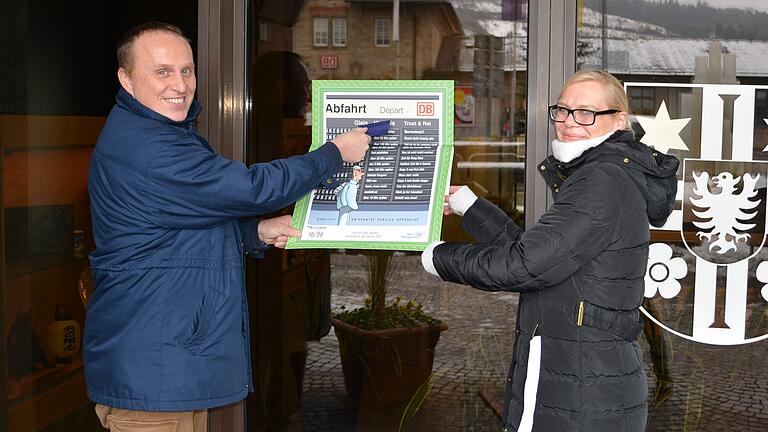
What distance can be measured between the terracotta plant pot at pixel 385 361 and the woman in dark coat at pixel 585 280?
0.97m

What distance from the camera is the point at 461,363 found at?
3502 millimetres

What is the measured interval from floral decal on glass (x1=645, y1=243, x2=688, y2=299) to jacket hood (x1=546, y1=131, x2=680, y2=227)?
2.28 feet

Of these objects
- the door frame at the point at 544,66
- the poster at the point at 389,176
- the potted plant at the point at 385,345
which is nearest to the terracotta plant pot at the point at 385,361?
the potted plant at the point at 385,345

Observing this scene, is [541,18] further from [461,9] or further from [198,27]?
[198,27]

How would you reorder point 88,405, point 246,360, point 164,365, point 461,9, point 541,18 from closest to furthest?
1. point 164,365
2. point 246,360
3. point 541,18
4. point 461,9
5. point 88,405

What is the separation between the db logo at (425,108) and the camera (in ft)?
9.64

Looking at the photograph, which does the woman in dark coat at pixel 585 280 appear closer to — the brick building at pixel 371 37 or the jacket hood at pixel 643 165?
the jacket hood at pixel 643 165

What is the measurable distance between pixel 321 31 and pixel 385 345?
1109 mm

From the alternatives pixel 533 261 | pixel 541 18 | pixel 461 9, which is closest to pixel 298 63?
pixel 461 9

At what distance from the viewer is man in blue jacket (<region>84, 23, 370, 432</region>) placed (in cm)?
261

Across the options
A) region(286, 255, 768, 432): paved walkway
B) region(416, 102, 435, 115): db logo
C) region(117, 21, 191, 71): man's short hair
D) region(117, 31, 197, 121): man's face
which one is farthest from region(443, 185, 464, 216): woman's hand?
region(117, 21, 191, 71): man's short hair

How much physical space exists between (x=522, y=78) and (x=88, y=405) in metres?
1.97

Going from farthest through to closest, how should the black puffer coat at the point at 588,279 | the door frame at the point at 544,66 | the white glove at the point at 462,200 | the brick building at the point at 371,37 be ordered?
the brick building at the point at 371,37, the door frame at the point at 544,66, the white glove at the point at 462,200, the black puffer coat at the point at 588,279

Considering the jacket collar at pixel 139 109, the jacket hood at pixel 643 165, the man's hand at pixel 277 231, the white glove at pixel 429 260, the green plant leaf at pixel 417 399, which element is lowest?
the green plant leaf at pixel 417 399
